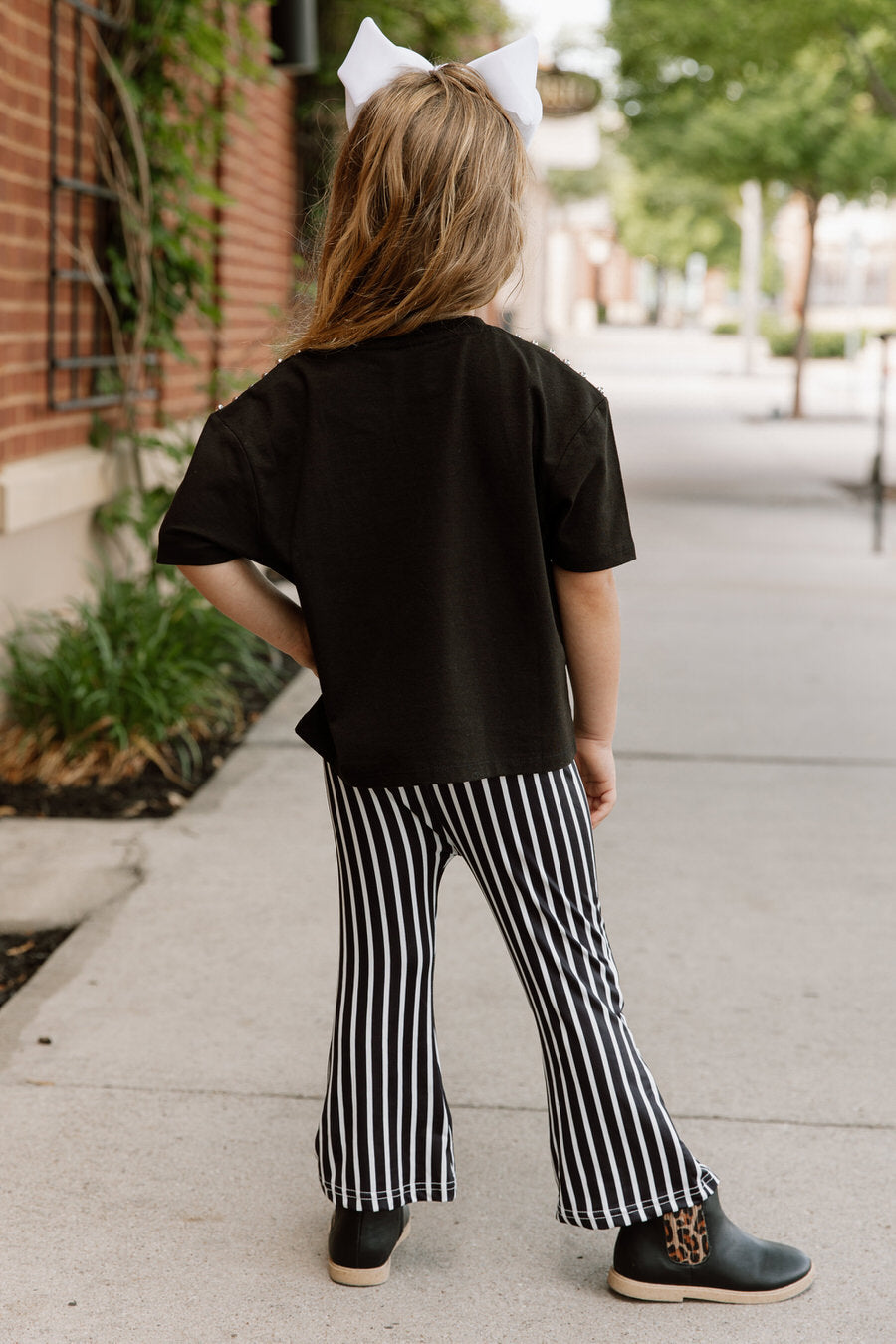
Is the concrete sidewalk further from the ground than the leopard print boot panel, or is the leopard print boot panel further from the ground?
the leopard print boot panel

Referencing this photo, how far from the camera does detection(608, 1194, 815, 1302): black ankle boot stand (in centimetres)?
232

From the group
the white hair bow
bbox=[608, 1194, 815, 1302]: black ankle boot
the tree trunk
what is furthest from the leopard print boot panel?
the tree trunk

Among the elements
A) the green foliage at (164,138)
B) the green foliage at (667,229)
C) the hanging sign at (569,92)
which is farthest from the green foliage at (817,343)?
the green foliage at (164,138)

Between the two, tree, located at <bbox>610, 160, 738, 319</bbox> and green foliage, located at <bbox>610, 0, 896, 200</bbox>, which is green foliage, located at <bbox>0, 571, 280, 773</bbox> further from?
tree, located at <bbox>610, 160, 738, 319</bbox>

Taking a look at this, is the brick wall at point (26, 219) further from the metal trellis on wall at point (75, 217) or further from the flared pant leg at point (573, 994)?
the flared pant leg at point (573, 994)

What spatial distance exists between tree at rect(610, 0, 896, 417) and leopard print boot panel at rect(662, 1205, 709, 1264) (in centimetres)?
1056

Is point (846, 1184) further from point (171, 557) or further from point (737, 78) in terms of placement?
point (737, 78)

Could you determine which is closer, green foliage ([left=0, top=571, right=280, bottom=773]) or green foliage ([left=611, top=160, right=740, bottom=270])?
green foliage ([left=0, top=571, right=280, bottom=773])

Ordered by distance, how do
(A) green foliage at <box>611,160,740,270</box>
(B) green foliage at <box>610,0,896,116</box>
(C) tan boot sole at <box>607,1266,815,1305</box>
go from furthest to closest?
(A) green foliage at <box>611,160,740,270</box> < (B) green foliage at <box>610,0,896,116</box> < (C) tan boot sole at <box>607,1266,815,1305</box>

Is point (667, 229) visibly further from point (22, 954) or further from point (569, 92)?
point (22, 954)

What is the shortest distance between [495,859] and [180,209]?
4.67 meters

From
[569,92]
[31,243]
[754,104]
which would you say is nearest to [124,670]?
[31,243]

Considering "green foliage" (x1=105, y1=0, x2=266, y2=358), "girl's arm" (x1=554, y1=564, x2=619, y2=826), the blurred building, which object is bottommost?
Answer: "girl's arm" (x1=554, y1=564, x2=619, y2=826)

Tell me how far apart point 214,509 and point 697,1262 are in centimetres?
134
